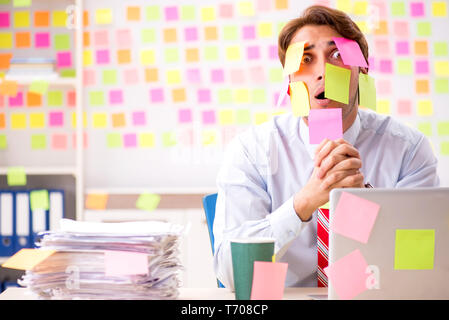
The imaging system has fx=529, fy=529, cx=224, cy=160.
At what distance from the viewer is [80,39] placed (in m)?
2.84

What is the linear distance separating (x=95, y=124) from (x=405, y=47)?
1.85m

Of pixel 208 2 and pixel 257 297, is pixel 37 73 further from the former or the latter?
pixel 257 297

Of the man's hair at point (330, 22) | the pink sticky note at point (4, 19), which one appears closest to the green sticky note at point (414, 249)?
the man's hair at point (330, 22)

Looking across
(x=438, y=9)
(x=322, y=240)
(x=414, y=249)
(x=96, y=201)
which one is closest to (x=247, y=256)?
(x=414, y=249)

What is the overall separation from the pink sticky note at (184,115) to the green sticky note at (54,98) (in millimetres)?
688

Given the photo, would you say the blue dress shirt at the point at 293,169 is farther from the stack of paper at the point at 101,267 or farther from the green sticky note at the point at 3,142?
the green sticky note at the point at 3,142

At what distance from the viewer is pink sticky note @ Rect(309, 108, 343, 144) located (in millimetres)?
1218

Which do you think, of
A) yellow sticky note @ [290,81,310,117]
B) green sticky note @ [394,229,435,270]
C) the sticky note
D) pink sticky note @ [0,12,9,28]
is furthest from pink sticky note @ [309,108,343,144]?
pink sticky note @ [0,12,9,28]

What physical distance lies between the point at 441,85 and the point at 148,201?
5.91 ft

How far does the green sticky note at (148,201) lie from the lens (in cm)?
283

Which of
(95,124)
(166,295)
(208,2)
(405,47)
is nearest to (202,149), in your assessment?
(95,124)

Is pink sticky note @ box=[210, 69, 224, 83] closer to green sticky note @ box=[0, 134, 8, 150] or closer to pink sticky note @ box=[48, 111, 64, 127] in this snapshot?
pink sticky note @ box=[48, 111, 64, 127]

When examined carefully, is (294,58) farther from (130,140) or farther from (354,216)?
(130,140)

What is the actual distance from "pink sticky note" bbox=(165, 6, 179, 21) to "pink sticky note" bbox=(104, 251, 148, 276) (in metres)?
2.27
